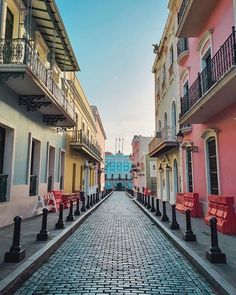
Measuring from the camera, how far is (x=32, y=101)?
10.2m

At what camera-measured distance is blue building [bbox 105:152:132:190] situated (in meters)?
80.4

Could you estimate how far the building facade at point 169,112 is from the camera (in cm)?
1652

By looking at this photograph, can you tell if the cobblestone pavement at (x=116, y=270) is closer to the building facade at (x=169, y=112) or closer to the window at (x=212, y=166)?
the window at (x=212, y=166)

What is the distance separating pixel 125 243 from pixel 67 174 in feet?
39.3

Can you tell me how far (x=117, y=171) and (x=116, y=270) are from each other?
253 feet

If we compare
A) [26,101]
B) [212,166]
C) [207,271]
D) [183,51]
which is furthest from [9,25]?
[207,271]

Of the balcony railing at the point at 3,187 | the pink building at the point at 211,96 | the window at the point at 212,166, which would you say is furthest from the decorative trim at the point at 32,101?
the window at the point at 212,166

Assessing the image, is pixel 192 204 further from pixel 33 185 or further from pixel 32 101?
pixel 32 101

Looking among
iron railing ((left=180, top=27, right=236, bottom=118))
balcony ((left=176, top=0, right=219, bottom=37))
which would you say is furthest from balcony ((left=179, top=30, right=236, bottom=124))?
balcony ((left=176, top=0, right=219, bottom=37))

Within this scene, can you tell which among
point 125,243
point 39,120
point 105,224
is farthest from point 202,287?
point 39,120

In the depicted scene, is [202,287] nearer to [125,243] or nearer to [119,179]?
[125,243]

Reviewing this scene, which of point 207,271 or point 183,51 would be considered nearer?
point 207,271

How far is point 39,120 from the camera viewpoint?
1251 cm

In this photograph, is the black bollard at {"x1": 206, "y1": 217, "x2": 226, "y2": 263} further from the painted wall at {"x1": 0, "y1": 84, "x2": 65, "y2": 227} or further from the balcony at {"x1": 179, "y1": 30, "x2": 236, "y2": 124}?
the painted wall at {"x1": 0, "y1": 84, "x2": 65, "y2": 227}
